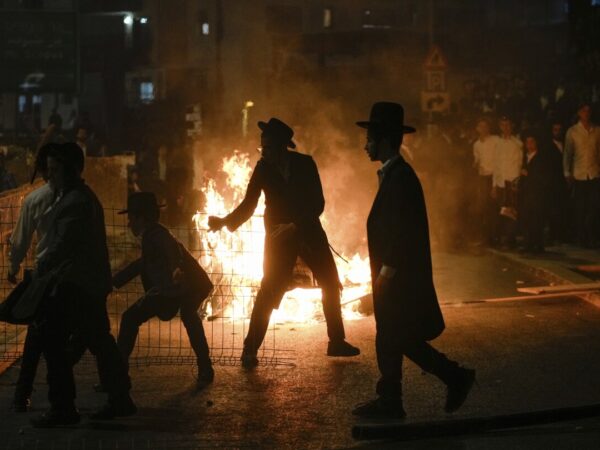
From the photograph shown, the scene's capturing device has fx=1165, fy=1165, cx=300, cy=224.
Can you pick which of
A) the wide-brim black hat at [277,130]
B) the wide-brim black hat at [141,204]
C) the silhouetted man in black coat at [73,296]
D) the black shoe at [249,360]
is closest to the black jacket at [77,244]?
the silhouetted man in black coat at [73,296]

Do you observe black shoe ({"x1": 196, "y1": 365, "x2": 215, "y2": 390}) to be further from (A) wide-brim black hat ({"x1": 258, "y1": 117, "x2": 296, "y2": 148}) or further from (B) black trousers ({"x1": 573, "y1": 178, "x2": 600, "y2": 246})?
(B) black trousers ({"x1": 573, "y1": 178, "x2": 600, "y2": 246})

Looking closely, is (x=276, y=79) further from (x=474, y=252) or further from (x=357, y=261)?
(x=357, y=261)

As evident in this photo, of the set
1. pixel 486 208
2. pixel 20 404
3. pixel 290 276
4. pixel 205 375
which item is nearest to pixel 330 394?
pixel 205 375

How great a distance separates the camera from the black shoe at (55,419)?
6.76 meters

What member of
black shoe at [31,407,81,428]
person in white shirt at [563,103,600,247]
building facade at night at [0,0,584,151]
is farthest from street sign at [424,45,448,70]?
building facade at night at [0,0,584,151]

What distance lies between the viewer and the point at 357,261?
12055mm

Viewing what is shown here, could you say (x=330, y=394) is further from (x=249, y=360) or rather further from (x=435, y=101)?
(x=435, y=101)

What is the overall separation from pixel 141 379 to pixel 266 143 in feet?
6.77

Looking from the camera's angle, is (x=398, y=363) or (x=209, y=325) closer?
(x=398, y=363)

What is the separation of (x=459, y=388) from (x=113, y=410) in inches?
81.7

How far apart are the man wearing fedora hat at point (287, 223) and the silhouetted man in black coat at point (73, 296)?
2.05 metres

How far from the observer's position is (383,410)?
6.95 meters

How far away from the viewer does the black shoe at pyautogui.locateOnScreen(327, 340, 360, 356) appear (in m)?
8.80

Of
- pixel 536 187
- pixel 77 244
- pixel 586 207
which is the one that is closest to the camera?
pixel 77 244
